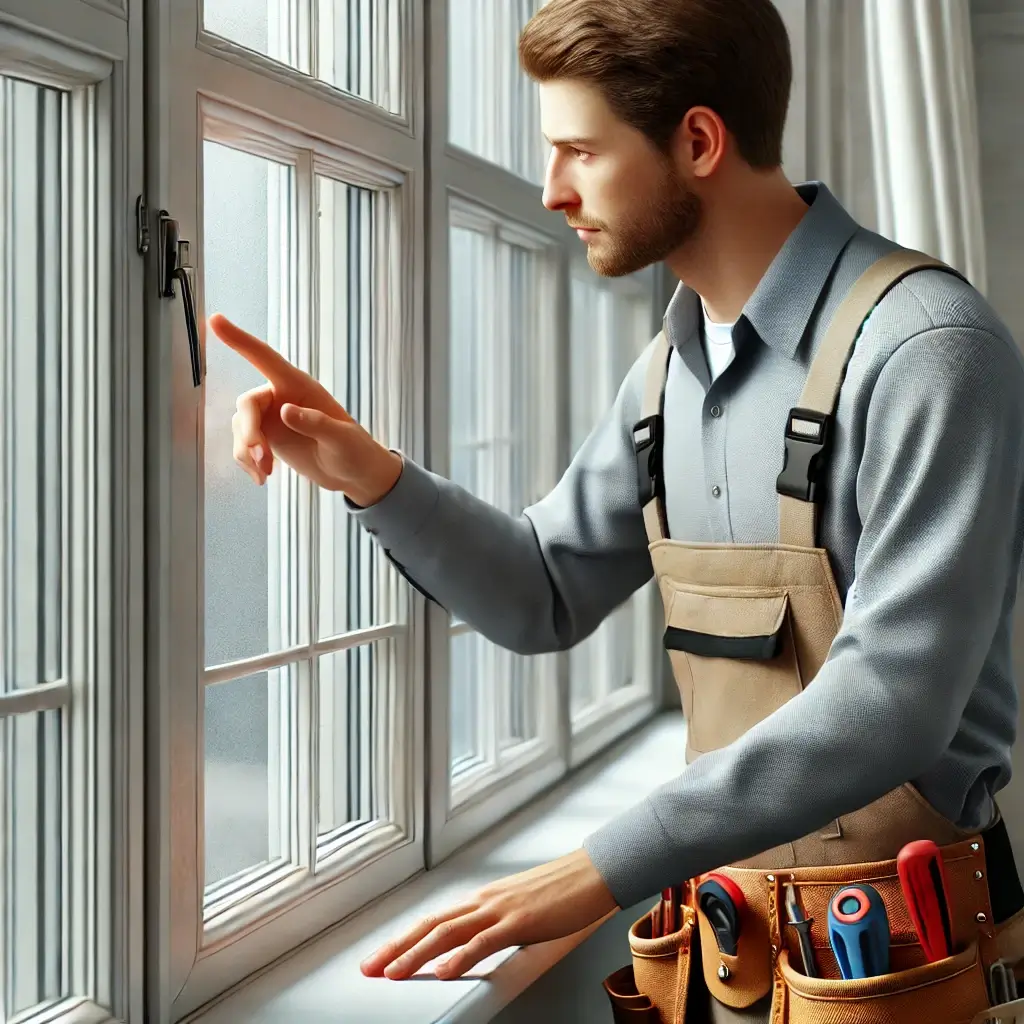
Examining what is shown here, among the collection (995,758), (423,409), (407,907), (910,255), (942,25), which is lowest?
(407,907)

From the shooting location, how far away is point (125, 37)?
109 centimetres

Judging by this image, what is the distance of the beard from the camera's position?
1.23 metres

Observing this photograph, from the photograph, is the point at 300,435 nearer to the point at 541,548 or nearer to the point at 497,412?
the point at 541,548

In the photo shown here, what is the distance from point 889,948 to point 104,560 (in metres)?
0.84

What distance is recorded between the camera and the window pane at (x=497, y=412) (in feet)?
6.22

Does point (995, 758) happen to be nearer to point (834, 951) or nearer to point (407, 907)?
point (834, 951)

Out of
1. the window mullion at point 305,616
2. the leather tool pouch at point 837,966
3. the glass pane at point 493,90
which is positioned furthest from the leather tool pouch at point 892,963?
the glass pane at point 493,90

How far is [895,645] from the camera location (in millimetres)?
1062

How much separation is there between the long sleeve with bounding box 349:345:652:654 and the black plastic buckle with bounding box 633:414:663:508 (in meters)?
0.07

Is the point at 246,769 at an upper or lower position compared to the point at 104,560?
lower

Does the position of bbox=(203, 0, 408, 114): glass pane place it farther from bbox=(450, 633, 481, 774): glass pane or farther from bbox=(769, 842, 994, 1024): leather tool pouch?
bbox=(769, 842, 994, 1024): leather tool pouch

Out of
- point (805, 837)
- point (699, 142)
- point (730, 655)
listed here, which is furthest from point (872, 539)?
point (699, 142)

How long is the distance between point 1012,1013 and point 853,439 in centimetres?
59

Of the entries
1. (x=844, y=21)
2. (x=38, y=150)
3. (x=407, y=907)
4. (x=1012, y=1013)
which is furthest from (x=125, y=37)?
(x=844, y=21)
